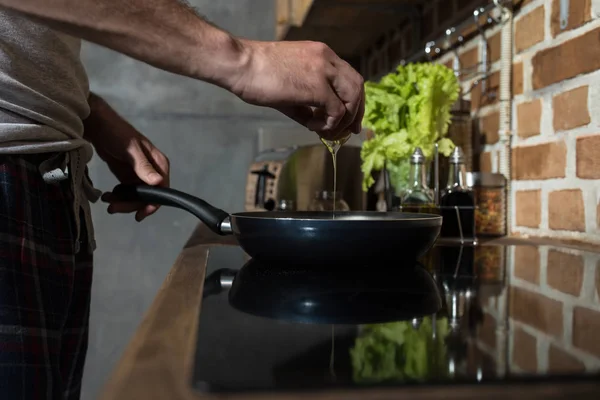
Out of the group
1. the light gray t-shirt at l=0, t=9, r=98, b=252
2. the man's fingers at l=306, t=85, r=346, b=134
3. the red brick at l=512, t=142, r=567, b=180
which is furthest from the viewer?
the red brick at l=512, t=142, r=567, b=180

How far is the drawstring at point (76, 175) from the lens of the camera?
0.80m

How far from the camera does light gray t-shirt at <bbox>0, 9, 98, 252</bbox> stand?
0.76 m

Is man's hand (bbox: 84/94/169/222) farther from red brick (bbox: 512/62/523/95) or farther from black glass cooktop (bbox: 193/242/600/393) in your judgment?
red brick (bbox: 512/62/523/95)

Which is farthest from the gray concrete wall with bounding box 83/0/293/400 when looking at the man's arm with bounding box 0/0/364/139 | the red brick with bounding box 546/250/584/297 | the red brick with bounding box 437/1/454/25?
the man's arm with bounding box 0/0/364/139

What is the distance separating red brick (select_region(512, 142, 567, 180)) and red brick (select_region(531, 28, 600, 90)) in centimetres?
12

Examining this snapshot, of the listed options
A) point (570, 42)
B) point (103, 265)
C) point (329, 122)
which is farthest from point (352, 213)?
point (103, 265)

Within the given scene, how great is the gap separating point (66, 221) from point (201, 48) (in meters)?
0.42

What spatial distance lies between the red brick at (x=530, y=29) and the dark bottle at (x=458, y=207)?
256 millimetres

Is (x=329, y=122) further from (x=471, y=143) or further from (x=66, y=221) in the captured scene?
(x=471, y=143)

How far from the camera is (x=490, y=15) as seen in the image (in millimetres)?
1313

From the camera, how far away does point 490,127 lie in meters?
1.34

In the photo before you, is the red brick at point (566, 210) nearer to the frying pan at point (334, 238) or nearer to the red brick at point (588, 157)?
the red brick at point (588, 157)

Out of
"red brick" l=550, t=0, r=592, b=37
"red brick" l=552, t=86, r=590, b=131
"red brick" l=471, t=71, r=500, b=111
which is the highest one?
"red brick" l=550, t=0, r=592, b=37

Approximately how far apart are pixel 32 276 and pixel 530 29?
965 millimetres
